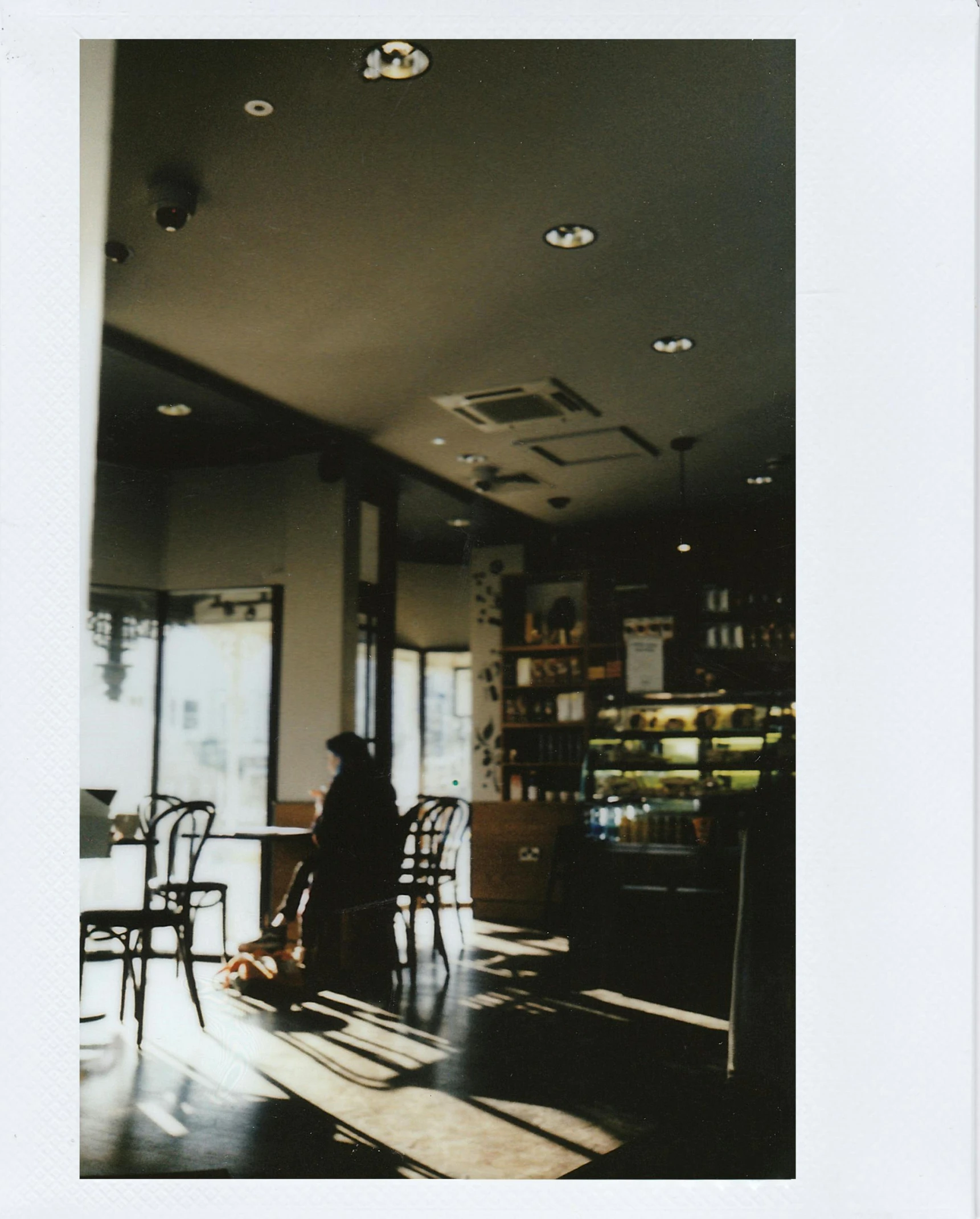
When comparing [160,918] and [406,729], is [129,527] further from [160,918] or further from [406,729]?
[160,918]

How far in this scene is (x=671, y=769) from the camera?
3.85 metres

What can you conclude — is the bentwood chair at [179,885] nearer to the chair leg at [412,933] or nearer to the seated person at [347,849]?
the seated person at [347,849]

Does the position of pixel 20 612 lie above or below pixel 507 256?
below

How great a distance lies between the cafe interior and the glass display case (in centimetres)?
4

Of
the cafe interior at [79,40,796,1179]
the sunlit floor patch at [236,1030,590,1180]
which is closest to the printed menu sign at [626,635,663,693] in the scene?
the cafe interior at [79,40,796,1179]

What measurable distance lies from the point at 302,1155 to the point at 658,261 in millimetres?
2815

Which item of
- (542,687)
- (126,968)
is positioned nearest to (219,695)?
(126,968)

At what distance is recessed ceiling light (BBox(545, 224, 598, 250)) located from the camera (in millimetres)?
2717

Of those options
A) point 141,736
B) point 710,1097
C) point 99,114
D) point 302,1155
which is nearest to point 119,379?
point 99,114

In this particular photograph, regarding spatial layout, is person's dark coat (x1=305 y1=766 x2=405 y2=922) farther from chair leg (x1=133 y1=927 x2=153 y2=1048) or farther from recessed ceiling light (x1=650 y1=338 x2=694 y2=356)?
recessed ceiling light (x1=650 y1=338 x2=694 y2=356)

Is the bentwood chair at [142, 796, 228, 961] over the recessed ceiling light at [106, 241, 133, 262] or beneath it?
beneath

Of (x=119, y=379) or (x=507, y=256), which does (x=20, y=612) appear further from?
(x=507, y=256)

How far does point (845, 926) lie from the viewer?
2080 mm

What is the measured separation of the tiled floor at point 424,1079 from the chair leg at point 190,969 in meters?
0.03
